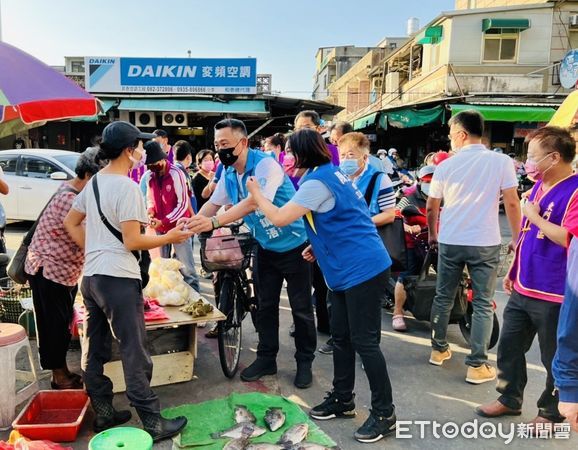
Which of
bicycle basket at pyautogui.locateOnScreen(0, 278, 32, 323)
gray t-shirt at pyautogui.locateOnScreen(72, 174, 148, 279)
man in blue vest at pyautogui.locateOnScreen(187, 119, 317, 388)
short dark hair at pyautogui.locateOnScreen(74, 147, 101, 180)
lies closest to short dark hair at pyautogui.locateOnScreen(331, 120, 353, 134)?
man in blue vest at pyautogui.locateOnScreen(187, 119, 317, 388)

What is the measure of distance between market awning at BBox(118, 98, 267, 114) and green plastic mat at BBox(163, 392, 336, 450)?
9857 mm

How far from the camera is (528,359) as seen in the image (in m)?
4.13

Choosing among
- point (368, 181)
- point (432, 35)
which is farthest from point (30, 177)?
point (432, 35)

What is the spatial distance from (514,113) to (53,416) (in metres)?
13.0

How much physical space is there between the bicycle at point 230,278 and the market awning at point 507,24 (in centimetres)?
1528

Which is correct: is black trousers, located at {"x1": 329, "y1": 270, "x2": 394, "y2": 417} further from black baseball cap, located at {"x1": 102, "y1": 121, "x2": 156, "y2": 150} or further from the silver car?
the silver car

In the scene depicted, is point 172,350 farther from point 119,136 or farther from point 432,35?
point 432,35

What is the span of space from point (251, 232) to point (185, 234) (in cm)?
91

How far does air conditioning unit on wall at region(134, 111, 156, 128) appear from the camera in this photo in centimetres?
1291

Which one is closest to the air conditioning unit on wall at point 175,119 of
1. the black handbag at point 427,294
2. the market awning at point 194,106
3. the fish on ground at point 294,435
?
the market awning at point 194,106

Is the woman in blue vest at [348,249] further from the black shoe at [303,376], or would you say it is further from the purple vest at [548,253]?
the purple vest at [548,253]

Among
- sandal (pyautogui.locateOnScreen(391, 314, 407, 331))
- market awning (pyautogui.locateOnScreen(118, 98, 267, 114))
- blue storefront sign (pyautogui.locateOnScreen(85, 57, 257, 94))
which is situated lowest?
sandal (pyautogui.locateOnScreen(391, 314, 407, 331))

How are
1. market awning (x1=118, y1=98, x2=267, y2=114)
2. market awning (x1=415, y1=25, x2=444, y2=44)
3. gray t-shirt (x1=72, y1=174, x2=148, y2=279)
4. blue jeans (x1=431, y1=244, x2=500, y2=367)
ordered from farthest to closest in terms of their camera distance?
market awning (x1=415, y1=25, x2=444, y2=44)
market awning (x1=118, y1=98, x2=267, y2=114)
blue jeans (x1=431, y1=244, x2=500, y2=367)
gray t-shirt (x1=72, y1=174, x2=148, y2=279)
